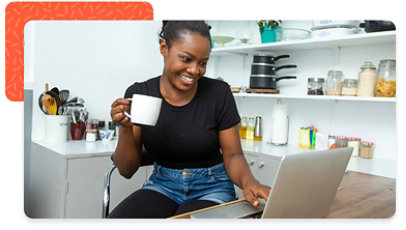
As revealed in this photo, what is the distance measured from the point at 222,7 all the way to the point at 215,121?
0.38m

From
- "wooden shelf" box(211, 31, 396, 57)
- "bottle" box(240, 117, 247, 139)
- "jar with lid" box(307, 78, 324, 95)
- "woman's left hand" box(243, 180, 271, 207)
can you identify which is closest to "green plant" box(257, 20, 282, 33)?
"wooden shelf" box(211, 31, 396, 57)

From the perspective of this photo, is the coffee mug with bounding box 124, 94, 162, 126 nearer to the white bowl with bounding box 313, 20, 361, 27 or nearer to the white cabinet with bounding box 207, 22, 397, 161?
the white cabinet with bounding box 207, 22, 397, 161

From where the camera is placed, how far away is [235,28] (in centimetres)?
134

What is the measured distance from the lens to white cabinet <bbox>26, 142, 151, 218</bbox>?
1.14 metres

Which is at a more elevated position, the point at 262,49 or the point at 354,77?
the point at 262,49

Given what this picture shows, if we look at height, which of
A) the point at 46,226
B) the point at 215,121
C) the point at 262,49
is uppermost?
the point at 262,49

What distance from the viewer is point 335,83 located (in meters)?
1.47

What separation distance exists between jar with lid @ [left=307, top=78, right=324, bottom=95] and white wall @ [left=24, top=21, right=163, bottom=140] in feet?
2.07

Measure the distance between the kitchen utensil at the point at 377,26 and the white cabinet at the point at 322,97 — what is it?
21 mm

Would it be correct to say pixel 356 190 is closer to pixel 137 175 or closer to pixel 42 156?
pixel 137 175

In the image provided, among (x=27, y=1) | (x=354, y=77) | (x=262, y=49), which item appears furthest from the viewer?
(x=262, y=49)

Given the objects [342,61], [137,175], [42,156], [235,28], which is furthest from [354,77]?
[42,156]

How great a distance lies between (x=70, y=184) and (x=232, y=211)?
26.4 inches

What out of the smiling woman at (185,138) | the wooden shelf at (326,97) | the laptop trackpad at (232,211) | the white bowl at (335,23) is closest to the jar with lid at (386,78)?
the wooden shelf at (326,97)
